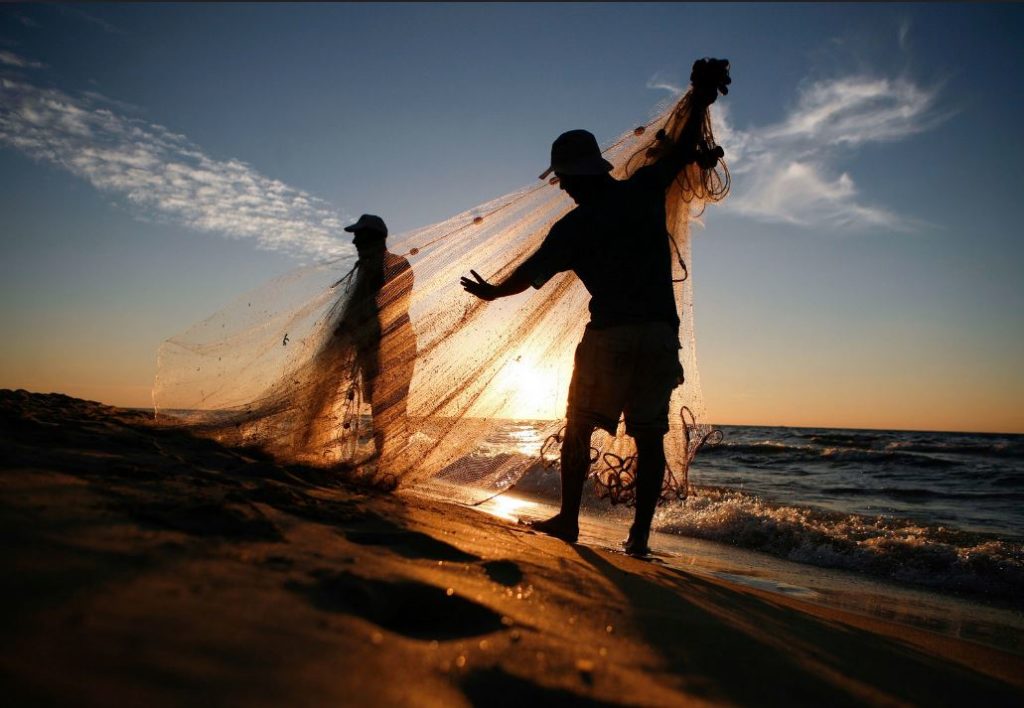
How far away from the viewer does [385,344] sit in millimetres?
4121

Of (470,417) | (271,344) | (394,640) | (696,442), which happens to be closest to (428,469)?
(470,417)

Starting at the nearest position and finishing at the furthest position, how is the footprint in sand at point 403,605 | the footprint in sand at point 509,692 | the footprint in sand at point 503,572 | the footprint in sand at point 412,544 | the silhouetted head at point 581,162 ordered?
the footprint in sand at point 509,692
the footprint in sand at point 403,605
the footprint in sand at point 503,572
the footprint in sand at point 412,544
the silhouetted head at point 581,162

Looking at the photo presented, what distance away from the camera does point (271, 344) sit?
13.5 feet

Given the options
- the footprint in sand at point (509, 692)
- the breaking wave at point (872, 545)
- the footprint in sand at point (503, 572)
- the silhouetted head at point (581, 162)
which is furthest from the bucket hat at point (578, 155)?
the breaking wave at point (872, 545)

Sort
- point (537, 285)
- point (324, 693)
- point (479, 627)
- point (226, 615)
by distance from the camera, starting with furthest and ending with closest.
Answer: point (537, 285) < point (479, 627) < point (226, 615) < point (324, 693)

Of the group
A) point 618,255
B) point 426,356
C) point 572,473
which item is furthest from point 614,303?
point 426,356

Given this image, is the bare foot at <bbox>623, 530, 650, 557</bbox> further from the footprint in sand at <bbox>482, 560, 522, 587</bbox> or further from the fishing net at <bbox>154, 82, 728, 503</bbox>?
the footprint in sand at <bbox>482, 560, 522, 587</bbox>

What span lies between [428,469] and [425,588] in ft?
8.05

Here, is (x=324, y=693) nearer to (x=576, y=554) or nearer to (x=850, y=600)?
(x=576, y=554)

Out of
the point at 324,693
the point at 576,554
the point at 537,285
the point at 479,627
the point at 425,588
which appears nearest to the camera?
the point at 324,693

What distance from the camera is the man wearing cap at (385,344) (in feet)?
13.3

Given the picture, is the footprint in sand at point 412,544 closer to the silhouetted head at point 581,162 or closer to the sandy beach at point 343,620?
the sandy beach at point 343,620

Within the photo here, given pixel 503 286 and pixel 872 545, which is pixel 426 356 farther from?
pixel 872 545

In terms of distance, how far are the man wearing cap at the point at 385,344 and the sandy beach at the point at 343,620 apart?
1.40 metres
